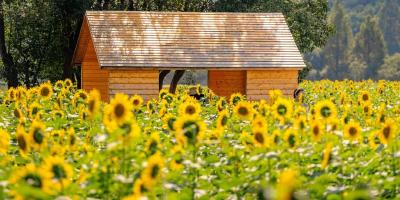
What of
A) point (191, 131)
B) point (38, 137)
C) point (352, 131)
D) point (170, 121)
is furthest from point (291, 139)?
point (38, 137)

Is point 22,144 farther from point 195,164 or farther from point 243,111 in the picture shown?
point 243,111

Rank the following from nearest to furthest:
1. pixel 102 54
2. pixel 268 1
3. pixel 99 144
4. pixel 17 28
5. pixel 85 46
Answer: pixel 99 144 → pixel 102 54 → pixel 85 46 → pixel 17 28 → pixel 268 1

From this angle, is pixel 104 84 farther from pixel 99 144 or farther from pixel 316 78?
pixel 316 78

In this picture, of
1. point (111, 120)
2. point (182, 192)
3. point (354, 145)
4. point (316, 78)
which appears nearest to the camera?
point (182, 192)

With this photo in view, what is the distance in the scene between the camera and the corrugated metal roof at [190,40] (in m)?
26.8

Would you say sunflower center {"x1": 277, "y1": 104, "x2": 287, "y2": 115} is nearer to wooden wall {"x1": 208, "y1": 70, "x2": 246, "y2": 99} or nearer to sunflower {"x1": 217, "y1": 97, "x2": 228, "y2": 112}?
sunflower {"x1": 217, "y1": 97, "x2": 228, "y2": 112}

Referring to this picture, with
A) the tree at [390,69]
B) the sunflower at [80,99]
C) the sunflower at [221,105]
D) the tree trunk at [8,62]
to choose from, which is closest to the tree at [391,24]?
the tree at [390,69]

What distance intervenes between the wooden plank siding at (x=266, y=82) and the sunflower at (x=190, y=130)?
20.8m

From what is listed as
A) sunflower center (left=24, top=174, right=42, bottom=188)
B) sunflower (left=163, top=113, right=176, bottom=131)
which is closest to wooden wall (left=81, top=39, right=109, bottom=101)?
sunflower (left=163, top=113, right=176, bottom=131)

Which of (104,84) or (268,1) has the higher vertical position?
(268,1)

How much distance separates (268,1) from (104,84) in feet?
38.9

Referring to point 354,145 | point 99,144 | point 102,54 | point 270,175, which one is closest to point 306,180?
point 270,175

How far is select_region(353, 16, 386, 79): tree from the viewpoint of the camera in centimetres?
13325

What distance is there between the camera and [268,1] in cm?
4012
